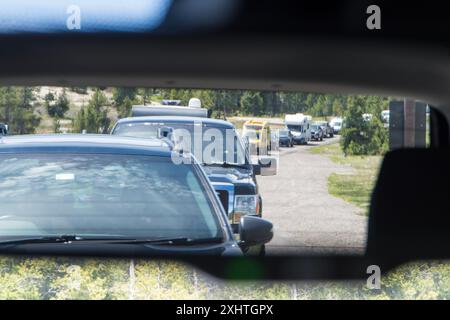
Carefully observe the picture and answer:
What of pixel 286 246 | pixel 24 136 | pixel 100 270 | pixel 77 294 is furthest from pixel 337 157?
pixel 77 294

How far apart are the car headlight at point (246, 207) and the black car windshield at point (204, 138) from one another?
0.93ft

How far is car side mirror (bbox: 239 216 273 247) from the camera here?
2963 millimetres

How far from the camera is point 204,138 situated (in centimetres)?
297

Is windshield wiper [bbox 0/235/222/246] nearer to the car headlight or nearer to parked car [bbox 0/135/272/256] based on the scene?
parked car [bbox 0/135/272/256]

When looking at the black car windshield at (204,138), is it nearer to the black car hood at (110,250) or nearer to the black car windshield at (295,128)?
the black car windshield at (295,128)

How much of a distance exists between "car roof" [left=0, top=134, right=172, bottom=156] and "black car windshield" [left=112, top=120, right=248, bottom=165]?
53 millimetres

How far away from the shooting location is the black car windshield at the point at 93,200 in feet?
9.29

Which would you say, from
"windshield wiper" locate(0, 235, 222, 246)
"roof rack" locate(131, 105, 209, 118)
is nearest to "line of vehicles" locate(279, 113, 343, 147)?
"roof rack" locate(131, 105, 209, 118)

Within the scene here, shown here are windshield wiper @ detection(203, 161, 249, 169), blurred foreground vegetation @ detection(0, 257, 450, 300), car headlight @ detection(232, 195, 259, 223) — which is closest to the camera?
windshield wiper @ detection(203, 161, 249, 169)

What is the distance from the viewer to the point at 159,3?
8.75 ft

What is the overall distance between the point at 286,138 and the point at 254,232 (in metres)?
0.40

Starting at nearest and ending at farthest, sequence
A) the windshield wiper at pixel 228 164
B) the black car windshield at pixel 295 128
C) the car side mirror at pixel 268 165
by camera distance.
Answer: the black car windshield at pixel 295 128 < the car side mirror at pixel 268 165 < the windshield wiper at pixel 228 164

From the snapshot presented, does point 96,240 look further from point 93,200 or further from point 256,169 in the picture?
point 256,169

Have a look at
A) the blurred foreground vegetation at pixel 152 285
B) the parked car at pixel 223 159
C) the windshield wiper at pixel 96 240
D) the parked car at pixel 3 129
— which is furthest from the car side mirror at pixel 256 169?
the parked car at pixel 3 129
